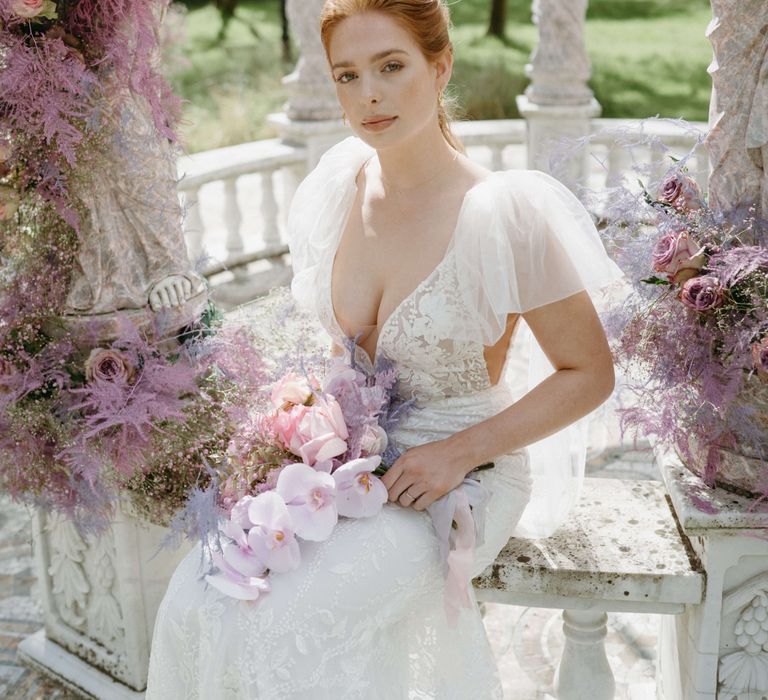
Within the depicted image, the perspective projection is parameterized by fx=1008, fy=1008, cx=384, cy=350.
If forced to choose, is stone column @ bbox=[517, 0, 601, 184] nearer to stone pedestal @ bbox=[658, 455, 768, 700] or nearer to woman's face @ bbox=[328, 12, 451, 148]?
woman's face @ bbox=[328, 12, 451, 148]

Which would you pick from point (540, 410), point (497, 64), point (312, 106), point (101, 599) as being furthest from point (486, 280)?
point (497, 64)

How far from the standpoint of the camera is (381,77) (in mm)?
2285

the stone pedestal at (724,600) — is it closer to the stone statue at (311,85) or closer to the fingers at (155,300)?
the fingers at (155,300)

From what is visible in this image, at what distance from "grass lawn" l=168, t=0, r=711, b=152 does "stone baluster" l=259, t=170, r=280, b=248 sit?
4485 millimetres

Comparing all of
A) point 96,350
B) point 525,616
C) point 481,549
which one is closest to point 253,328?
point 96,350

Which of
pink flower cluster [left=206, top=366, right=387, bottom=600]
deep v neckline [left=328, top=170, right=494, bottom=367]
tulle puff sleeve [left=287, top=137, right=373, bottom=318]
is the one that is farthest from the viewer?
tulle puff sleeve [left=287, top=137, right=373, bottom=318]

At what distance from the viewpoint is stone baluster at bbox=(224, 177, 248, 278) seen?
668cm

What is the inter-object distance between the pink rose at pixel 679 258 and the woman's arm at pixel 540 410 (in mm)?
186

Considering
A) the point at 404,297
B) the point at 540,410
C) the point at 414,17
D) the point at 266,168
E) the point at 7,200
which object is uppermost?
the point at 414,17

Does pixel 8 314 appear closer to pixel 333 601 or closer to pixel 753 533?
pixel 333 601

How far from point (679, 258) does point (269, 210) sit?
16.7 ft

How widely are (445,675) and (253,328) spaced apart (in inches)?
46.8

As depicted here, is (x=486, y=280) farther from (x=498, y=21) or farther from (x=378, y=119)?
(x=498, y=21)

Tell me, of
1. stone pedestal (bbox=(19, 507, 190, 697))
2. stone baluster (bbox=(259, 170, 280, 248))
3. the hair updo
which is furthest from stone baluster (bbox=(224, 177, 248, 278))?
the hair updo
